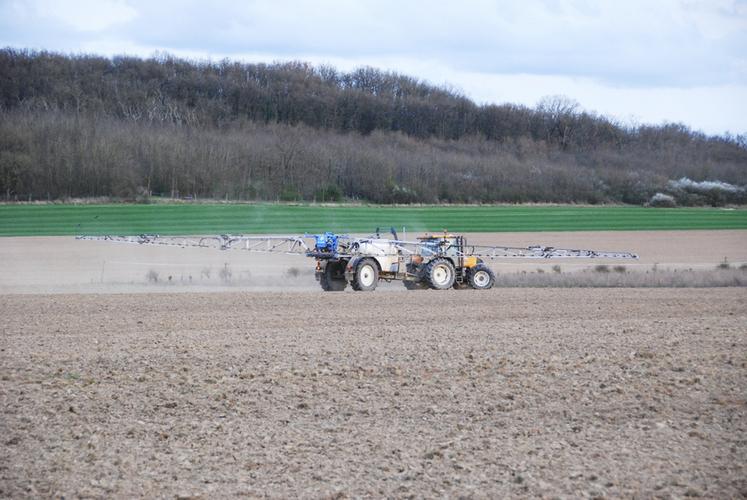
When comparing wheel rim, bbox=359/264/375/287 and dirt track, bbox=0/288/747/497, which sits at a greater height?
wheel rim, bbox=359/264/375/287

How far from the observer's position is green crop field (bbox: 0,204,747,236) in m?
46.6

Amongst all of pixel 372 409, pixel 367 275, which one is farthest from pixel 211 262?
pixel 372 409

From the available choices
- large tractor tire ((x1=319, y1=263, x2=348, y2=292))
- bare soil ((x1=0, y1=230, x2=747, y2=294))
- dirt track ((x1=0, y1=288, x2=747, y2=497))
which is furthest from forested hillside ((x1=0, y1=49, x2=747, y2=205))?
dirt track ((x1=0, y1=288, x2=747, y2=497))

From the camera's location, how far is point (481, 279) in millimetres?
28609

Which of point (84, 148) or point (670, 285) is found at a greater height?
point (84, 148)

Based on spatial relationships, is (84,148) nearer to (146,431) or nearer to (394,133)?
(394,133)

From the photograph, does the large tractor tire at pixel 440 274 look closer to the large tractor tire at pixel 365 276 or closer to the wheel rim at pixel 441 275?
the wheel rim at pixel 441 275

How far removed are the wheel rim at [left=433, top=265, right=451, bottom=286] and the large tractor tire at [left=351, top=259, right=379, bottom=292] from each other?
1778 mm

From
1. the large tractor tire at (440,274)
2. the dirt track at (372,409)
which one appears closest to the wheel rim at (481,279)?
the large tractor tire at (440,274)

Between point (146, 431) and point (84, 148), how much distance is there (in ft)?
165

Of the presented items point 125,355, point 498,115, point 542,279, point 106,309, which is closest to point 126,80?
point 498,115

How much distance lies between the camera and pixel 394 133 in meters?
81.7

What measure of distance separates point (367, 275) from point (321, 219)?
24538mm

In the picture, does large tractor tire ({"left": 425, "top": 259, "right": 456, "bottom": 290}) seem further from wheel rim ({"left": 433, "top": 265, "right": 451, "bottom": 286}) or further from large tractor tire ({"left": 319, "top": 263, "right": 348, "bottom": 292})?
large tractor tire ({"left": 319, "top": 263, "right": 348, "bottom": 292})
